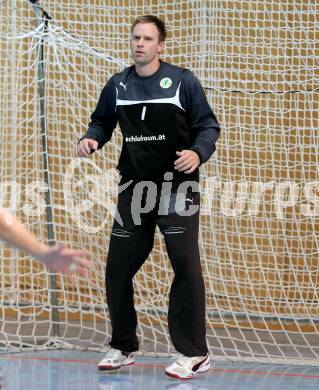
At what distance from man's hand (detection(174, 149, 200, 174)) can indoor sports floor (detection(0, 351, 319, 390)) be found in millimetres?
1085

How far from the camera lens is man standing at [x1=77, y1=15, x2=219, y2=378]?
492 cm

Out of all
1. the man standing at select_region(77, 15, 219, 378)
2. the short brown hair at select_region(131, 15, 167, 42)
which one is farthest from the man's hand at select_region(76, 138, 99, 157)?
the short brown hair at select_region(131, 15, 167, 42)

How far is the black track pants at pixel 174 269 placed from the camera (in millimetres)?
4934

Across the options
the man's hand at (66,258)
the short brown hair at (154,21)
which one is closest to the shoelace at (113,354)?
the short brown hair at (154,21)

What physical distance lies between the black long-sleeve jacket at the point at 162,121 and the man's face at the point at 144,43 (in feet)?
0.34

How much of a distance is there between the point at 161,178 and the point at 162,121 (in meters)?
0.29

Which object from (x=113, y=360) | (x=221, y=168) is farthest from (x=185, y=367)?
(x=221, y=168)

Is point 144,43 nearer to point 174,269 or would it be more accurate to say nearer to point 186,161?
point 186,161

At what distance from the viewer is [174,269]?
498 centimetres

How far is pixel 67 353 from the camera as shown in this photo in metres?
5.70

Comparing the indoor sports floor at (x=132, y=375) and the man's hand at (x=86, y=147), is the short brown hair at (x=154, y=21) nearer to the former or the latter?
the man's hand at (x=86, y=147)

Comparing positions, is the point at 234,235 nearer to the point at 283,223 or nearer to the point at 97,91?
the point at 283,223

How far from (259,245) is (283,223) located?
0.27 m

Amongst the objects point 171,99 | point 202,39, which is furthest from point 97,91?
point 171,99
